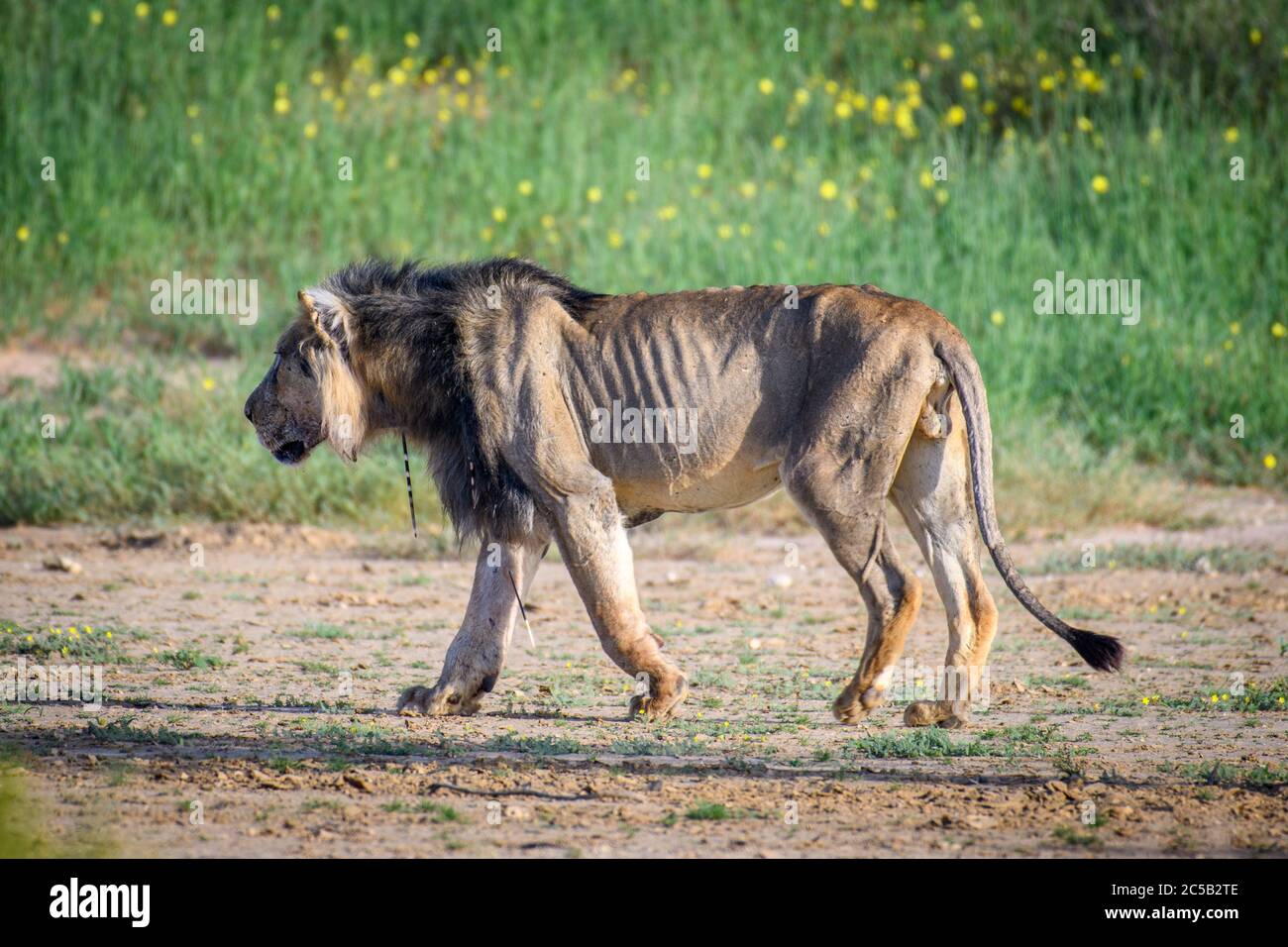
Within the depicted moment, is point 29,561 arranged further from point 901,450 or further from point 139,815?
point 901,450

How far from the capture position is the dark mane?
6.98 meters

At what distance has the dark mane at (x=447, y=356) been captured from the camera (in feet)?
22.9

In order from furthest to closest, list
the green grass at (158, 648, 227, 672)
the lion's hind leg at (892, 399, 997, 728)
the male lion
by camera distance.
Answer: the green grass at (158, 648, 227, 672), the lion's hind leg at (892, 399, 997, 728), the male lion

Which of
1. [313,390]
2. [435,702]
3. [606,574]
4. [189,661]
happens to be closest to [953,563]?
[606,574]

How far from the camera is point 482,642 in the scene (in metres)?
7.20

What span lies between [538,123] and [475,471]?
8.78m

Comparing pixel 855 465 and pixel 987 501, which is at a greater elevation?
pixel 855 465

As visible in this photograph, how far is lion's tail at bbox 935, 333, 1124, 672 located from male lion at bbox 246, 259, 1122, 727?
0.01m

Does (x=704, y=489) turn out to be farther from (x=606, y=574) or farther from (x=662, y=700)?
(x=662, y=700)

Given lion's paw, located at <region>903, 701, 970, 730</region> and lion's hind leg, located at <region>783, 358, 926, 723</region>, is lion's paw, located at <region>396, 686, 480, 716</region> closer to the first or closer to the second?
lion's hind leg, located at <region>783, 358, 926, 723</region>

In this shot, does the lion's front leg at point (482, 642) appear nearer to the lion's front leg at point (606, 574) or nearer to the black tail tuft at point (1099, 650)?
the lion's front leg at point (606, 574)

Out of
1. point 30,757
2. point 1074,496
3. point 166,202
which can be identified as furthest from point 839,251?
point 30,757

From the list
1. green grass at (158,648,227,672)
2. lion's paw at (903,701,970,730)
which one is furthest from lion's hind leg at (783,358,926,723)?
green grass at (158,648,227,672)

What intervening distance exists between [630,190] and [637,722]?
7936mm
